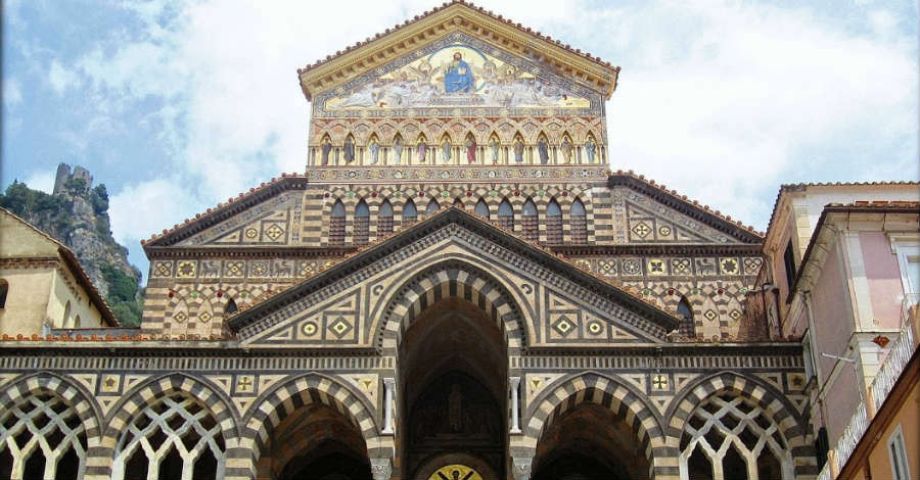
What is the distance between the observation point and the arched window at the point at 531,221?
102 feet

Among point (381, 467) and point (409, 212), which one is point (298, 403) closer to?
point (381, 467)

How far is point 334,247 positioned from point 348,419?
25.1 feet

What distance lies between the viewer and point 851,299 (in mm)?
20234

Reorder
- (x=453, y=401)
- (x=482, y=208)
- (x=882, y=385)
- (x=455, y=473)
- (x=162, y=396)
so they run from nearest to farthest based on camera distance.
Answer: (x=882, y=385)
(x=162, y=396)
(x=455, y=473)
(x=453, y=401)
(x=482, y=208)

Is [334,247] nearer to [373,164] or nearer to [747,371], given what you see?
[373,164]

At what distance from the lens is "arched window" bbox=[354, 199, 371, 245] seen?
3097 cm

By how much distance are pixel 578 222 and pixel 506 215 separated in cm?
207

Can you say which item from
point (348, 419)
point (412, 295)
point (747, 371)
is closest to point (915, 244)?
point (747, 371)

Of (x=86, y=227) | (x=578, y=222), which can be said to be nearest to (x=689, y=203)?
(x=578, y=222)

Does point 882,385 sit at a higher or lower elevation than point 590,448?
lower

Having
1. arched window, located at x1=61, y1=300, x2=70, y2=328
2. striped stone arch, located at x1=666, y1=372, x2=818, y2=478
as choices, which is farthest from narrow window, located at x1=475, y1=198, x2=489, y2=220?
arched window, located at x1=61, y1=300, x2=70, y2=328

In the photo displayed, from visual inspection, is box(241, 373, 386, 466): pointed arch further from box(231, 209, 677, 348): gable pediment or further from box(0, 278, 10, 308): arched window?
box(0, 278, 10, 308): arched window

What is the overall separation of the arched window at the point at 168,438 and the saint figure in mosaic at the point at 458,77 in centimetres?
1388

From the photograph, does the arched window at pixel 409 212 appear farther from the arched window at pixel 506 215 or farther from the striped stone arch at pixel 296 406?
the striped stone arch at pixel 296 406
